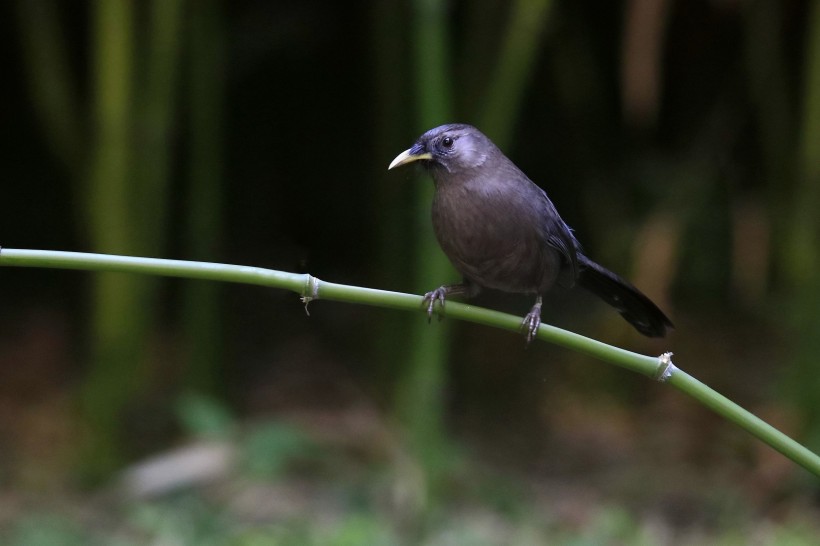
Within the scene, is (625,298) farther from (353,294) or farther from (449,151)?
(353,294)

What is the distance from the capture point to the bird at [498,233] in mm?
2154

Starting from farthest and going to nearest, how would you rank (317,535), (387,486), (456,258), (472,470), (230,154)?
(230,154) → (472,470) → (387,486) → (317,535) → (456,258)

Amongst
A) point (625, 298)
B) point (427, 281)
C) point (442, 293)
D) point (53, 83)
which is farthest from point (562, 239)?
point (53, 83)

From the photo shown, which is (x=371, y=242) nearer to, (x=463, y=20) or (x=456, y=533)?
(x=463, y=20)

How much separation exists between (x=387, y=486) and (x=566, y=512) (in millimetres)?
631

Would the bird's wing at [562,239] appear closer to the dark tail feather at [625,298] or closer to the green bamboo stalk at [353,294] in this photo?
the dark tail feather at [625,298]

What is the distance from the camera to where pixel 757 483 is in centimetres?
377

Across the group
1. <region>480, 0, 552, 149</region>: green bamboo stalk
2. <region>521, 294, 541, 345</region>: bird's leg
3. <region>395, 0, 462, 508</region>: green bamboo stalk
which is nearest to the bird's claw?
<region>521, 294, 541, 345</region>: bird's leg

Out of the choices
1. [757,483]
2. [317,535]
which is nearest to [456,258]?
[317,535]

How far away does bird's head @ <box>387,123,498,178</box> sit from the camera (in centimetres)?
226

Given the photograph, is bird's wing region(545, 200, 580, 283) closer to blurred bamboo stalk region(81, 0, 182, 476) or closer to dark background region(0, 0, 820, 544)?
dark background region(0, 0, 820, 544)

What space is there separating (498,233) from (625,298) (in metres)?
0.36

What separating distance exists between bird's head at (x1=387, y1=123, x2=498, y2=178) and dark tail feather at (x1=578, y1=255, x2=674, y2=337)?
33 cm

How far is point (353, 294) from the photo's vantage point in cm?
150
